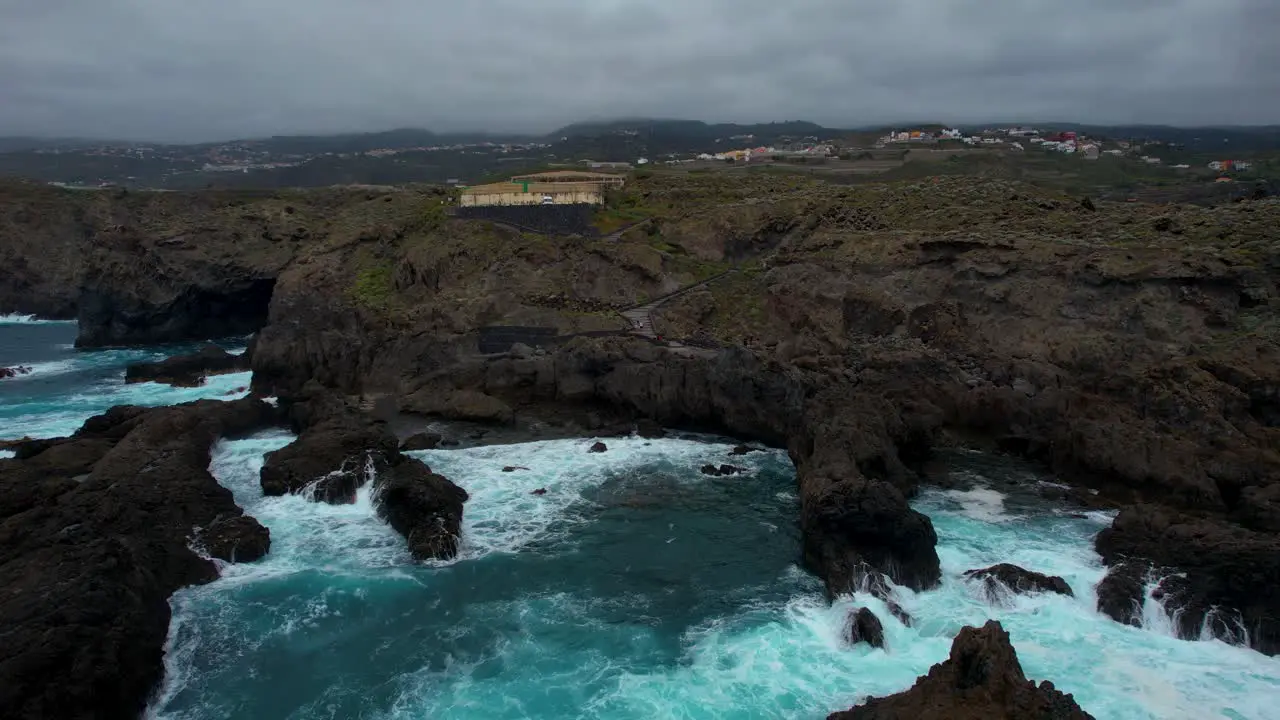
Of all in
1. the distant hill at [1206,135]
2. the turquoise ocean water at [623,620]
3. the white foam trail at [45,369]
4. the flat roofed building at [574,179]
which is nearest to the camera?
the turquoise ocean water at [623,620]

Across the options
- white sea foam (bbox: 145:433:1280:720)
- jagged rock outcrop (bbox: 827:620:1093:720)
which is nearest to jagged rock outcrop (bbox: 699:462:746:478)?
white sea foam (bbox: 145:433:1280:720)

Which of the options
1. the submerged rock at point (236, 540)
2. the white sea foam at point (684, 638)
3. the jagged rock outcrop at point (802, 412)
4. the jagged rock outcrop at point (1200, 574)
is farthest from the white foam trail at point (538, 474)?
the jagged rock outcrop at point (1200, 574)

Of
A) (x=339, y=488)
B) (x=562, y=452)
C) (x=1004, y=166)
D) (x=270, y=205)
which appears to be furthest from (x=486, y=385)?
(x=1004, y=166)

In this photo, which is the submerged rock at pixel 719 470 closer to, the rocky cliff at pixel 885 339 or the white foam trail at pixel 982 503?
the rocky cliff at pixel 885 339

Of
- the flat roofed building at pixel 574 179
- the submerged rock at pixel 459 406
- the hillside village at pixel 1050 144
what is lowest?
the submerged rock at pixel 459 406

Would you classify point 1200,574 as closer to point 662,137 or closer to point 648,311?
point 648,311

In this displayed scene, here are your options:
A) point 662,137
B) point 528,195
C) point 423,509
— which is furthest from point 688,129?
point 423,509

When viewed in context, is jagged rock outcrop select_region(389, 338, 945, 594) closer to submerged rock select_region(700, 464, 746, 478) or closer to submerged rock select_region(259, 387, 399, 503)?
submerged rock select_region(700, 464, 746, 478)
